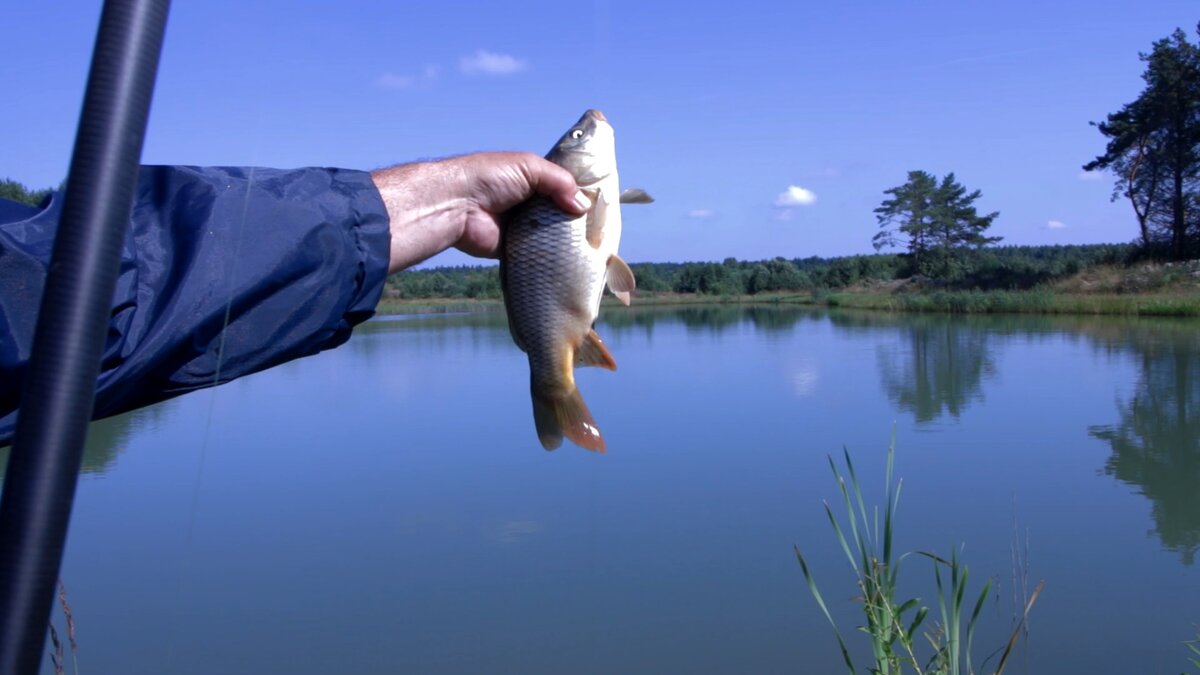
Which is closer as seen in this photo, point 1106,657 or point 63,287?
point 63,287

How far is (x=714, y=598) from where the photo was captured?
561 cm

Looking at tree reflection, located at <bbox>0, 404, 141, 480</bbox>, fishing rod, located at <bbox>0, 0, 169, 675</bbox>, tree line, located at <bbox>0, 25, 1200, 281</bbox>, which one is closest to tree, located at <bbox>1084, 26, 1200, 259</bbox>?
tree line, located at <bbox>0, 25, 1200, 281</bbox>

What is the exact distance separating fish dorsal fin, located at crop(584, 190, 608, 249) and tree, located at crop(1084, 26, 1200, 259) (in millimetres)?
27937

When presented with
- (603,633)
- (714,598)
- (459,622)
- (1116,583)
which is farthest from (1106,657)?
(459,622)

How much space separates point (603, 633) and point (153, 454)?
265 inches

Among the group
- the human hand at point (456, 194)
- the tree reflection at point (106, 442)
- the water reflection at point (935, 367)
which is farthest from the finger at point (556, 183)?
the water reflection at point (935, 367)

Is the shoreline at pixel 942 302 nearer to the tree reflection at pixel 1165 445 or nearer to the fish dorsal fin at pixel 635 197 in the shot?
the tree reflection at pixel 1165 445

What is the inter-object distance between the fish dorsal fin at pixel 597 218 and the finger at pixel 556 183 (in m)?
0.03

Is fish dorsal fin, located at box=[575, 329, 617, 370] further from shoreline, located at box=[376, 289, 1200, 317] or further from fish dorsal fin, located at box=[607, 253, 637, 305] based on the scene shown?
shoreline, located at box=[376, 289, 1200, 317]

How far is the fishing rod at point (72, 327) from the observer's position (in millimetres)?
589

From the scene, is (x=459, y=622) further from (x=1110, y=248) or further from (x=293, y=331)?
(x=1110, y=248)

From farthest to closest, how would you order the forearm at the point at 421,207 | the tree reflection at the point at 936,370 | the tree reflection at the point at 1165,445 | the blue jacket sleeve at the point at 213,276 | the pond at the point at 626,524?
the tree reflection at the point at 936,370, the tree reflection at the point at 1165,445, the pond at the point at 626,524, the forearm at the point at 421,207, the blue jacket sleeve at the point at 213,276

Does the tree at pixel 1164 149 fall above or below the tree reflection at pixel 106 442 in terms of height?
above

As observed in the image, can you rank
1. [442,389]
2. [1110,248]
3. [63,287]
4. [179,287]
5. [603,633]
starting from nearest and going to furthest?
[63,287]
[179,287]
[603,633]
[442,389]
[1110,248]
